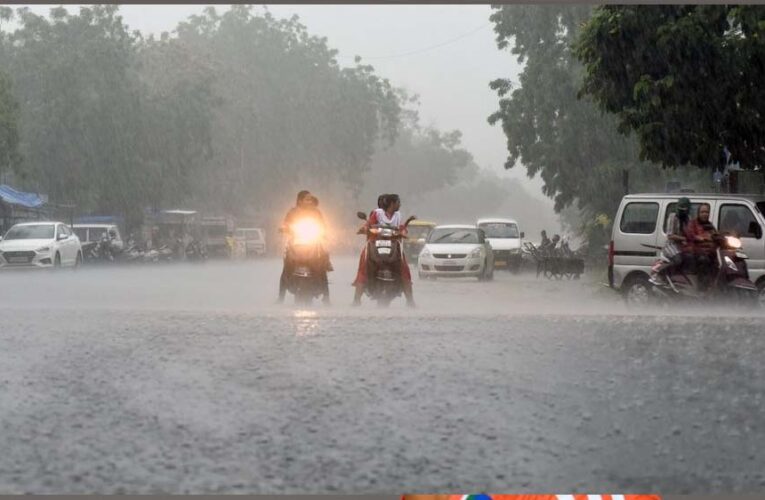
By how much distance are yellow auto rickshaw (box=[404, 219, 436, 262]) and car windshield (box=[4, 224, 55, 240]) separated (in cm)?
639

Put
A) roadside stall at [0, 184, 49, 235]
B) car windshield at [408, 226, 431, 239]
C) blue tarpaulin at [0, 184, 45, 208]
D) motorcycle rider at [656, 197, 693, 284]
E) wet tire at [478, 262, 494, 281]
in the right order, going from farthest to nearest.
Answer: roadside stall at [0, 184, 49, 235] → blue tarpaulin at [0, 184, 45, 208] → wet tire at [478, 262, 494, 281] → car windshield at [408, 226, 431, 239] → motorcycle rider at [656, 197, 693, 284]

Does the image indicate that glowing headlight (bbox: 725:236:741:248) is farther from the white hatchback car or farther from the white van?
the white hatchback car

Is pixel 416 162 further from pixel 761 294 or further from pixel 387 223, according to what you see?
pixel 761 294

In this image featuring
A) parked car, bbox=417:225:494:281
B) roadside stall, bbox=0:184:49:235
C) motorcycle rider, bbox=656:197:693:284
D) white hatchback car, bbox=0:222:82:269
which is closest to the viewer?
motorcycle rider, bbox=656:197:693:284

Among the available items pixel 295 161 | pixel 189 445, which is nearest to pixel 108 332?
pixel 189 445

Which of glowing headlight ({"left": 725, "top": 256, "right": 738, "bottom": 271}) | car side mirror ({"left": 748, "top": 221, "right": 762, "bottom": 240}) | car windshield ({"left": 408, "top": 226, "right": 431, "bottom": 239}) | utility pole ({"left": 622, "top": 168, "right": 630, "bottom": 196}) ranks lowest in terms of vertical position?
glowing headlight ({"left": 725, "top": 256, "right": 738, "bottom": 271})

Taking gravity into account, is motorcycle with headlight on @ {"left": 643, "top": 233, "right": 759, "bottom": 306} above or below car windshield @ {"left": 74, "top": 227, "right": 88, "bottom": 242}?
above

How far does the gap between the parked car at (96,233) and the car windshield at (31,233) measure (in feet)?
1.51

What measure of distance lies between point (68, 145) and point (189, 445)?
8.06m

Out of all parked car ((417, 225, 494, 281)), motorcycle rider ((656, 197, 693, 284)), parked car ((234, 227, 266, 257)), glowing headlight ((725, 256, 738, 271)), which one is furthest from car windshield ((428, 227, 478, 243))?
glowing headlight ((725, 256, 738, 271))

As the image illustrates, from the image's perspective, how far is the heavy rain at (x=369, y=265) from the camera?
292 inches

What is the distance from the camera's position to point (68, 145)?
14.7 m

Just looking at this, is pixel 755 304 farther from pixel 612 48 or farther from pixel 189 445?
pixel 189 445

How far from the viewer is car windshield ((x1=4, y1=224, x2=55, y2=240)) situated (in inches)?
709
